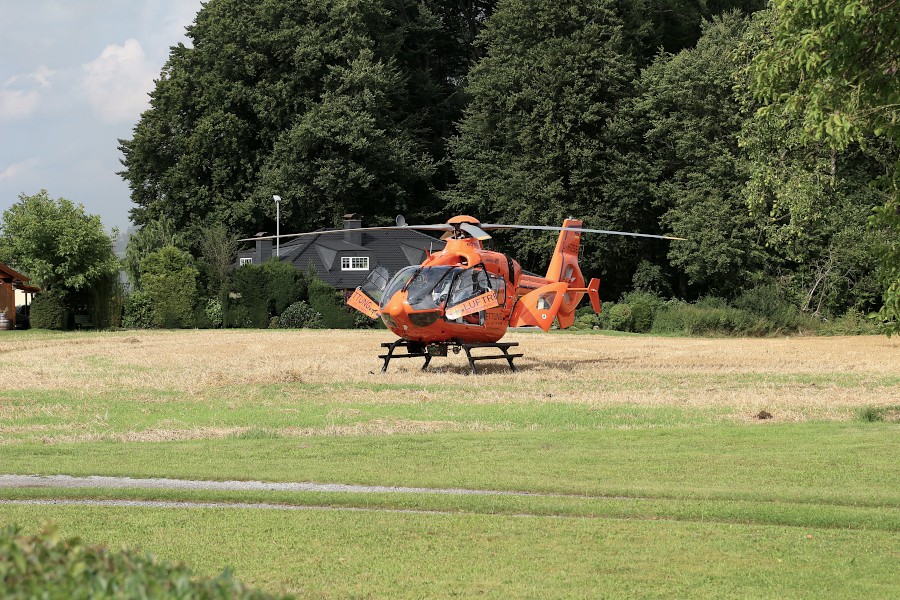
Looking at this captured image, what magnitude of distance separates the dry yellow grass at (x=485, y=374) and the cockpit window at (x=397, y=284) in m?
1.98

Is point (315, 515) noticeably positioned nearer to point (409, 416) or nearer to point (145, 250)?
point (409, 416)

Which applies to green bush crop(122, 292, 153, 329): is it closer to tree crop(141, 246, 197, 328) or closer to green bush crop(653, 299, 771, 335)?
tree crop(141, 246, 197, 328)

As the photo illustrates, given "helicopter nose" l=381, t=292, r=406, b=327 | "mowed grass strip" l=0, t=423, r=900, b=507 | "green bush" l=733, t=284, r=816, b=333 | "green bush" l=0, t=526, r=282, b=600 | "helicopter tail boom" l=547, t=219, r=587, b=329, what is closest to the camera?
"green bush" l=0, t=526, r=282, b=600

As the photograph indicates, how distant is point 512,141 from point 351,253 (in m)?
11.7

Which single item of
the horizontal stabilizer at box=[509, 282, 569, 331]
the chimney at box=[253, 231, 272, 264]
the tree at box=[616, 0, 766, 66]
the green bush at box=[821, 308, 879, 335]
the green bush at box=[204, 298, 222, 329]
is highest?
the tree at box=[616, 0, 766, 66]

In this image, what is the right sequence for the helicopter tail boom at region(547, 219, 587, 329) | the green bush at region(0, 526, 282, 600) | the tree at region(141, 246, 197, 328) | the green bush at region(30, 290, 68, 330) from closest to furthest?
1. the green bush at region(0, 526, 282, 600)
2. the helicopter tail boom at region(547, 219, 587, 329)
3. the green bush at region(30, 290, 68, 330)
4. the tree at region(141, 246, 197, 328)

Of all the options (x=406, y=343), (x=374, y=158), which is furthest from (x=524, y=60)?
(x=406, y=343)

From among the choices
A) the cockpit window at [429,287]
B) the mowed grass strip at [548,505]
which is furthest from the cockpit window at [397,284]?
the mowed grass strip at [548,505]

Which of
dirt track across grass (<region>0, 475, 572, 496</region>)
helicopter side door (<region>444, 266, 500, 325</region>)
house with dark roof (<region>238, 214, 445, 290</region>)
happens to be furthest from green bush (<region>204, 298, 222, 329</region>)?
dirt track across grass (<region>0, 475, 572, 496</region>)

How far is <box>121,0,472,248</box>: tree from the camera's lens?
2464 inches

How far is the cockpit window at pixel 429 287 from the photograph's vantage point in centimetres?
2623

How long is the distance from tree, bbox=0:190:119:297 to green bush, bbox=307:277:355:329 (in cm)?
1026

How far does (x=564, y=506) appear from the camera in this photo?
34.9ft

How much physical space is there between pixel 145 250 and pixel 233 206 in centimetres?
624
